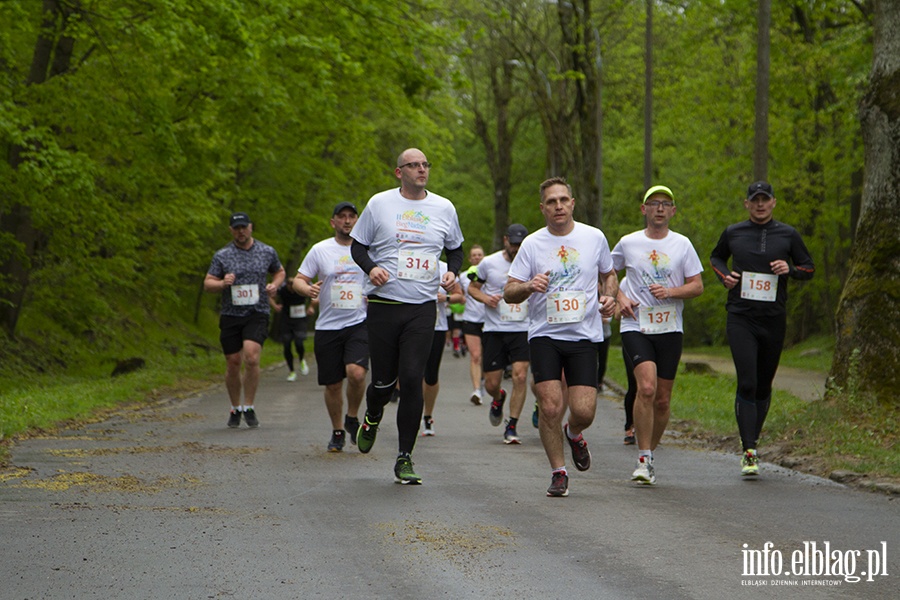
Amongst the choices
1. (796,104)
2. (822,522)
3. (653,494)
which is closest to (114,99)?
(653,494)

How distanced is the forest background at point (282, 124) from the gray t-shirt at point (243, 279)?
18.3 ft

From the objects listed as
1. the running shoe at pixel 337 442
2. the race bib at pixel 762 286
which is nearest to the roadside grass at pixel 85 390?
the running shoe at pixel 337 442

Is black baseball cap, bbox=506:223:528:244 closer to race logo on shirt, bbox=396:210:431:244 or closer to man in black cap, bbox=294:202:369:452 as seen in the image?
man in black cap, bbox=294:202:369:452

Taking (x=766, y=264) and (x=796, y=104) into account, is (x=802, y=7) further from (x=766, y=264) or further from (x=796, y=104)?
(x=766, y=264)

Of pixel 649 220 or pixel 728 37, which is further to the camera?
pixel 728 37

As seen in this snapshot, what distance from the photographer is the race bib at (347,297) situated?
1194cm

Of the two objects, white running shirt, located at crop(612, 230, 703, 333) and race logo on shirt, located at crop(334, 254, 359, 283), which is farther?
race logo on shirt, located at crop(334, 254, 359, 283)

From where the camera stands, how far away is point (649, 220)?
1055 cm

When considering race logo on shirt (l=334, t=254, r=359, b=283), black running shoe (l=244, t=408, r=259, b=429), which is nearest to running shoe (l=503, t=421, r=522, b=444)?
race logo on shirt (l=334, t=254, r=359, b=283)

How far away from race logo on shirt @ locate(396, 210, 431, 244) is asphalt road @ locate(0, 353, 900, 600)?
5.63ft

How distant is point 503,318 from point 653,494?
5.10 metres

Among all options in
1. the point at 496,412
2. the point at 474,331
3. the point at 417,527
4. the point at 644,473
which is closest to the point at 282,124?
the point at 474,331

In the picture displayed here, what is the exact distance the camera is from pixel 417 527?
767 centimetres

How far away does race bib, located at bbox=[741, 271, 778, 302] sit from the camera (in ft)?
34.6
